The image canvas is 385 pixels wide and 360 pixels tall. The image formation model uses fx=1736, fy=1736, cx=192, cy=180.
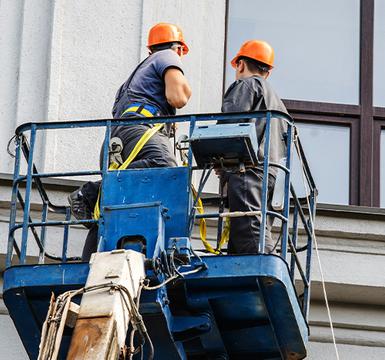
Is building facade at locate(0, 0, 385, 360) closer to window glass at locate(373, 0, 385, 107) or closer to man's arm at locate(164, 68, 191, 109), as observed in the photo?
window glass at locate(373, 0, 385, 107)

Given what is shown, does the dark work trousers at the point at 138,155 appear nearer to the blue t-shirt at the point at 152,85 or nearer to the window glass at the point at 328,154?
the blue t-shirt at the point at 152,85

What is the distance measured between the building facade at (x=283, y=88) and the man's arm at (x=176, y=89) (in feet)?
4.66

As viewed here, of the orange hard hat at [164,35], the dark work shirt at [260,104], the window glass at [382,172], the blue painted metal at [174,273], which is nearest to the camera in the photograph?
the blue painted metal at [174,273]

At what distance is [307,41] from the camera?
14.7m

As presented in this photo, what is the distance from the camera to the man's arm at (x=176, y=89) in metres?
11.7

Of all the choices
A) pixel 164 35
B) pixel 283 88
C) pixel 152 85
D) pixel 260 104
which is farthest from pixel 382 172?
pixel 152 85

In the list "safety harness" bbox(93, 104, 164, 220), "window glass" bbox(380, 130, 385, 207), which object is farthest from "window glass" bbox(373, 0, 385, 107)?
"safety harness" bbox(93, 104, 164, 220)

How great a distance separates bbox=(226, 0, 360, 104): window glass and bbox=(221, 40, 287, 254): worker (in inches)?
→ 82.2

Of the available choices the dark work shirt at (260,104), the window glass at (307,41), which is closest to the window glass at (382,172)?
the window glass at (307,41)

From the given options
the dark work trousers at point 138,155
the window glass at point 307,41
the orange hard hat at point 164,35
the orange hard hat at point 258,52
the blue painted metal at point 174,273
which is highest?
the window glass at point 307,41

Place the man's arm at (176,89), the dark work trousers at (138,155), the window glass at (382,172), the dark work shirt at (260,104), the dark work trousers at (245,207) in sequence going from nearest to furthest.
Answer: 1. the dark work trousers at (245,207)
2. the dark work trousers at (138,155)
3. the dark work shirt at (260,104)
4. the man's arm at (176,89)
5. the window glass at (382,172)

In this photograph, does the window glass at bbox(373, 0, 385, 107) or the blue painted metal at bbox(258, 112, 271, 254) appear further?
the window glass at bbox(373, 0, 385, 107)

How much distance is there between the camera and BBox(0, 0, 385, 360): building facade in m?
12.9

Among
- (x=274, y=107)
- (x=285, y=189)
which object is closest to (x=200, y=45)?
(x=274, y=107)
